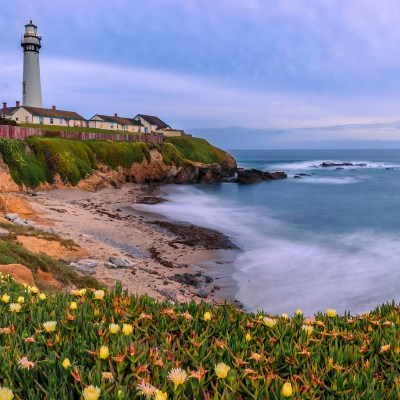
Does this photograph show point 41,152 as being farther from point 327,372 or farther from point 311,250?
point 327,372

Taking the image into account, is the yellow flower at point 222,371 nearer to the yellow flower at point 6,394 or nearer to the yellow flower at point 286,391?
the yellow flower at point 286,391

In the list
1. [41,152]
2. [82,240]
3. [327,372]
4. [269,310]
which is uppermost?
[41,152]

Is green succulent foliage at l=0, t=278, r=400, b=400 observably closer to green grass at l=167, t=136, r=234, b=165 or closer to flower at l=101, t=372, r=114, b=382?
flower at l=101, t=372, r=114, b=382

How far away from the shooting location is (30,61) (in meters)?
66.0

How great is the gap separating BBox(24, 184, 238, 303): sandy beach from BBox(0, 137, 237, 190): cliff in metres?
3.81

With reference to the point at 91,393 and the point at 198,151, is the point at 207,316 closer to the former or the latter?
the point at 91,393

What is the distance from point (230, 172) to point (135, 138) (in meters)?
22.4

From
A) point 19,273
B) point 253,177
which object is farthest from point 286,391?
point 253,177

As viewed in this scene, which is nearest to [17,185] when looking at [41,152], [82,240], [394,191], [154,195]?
[41,152]

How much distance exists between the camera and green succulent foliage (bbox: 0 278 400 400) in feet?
8.59

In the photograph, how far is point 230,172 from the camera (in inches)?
3017

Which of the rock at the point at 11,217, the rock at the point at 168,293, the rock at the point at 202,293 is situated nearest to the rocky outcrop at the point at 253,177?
the rock at the point at 11,217

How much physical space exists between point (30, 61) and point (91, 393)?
73.2 meters

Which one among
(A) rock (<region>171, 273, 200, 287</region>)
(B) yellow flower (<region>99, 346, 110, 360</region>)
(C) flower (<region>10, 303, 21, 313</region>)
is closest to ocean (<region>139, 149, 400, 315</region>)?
(A) rock (<region>171, 273, 200, 287</region>)
